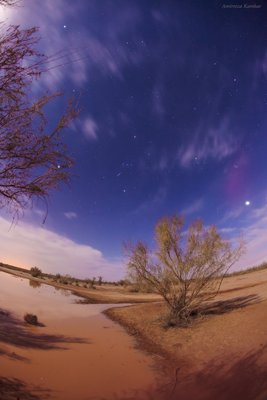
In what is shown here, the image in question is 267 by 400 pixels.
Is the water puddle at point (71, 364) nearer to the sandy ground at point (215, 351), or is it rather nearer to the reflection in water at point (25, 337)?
the reflection in water at point (25, 337)

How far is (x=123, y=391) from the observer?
23.0 feet

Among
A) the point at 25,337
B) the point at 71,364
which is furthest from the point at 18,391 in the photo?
the point at 25,337

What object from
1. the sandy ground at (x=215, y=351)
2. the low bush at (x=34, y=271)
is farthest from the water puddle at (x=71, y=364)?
the low bush at (x=34, y=271)

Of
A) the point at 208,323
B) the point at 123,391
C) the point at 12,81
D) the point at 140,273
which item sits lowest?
the point at 123,391

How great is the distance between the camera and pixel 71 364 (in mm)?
8211

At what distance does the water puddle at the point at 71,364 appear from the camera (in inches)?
257

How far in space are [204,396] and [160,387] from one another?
49.3 inches

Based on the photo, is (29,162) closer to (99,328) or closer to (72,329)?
(72,329)

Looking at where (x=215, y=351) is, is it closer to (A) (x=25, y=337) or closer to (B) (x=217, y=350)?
(B) (x=217, y=350)

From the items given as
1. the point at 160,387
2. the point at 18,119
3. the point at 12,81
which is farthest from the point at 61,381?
the point at 12,81

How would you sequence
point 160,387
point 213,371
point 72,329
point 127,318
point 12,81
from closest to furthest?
point 12,81, point 160,387, point 213,371, point 72,329, point 127,318

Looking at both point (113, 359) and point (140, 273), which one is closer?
point (113, 359)

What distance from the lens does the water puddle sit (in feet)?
21.4

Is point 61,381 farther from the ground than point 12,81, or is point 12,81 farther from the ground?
point 12,81
